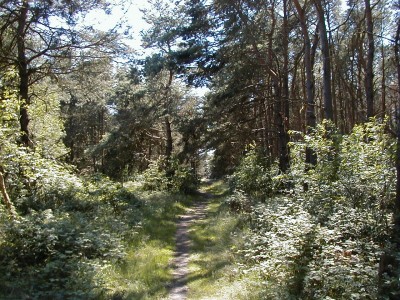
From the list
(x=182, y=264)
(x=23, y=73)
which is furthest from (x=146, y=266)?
(x=23, y=73)

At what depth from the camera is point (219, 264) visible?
883 cm

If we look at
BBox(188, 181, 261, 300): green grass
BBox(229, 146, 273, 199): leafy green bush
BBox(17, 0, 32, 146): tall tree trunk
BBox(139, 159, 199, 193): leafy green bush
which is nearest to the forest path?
BBox(188, 181, 261, 300): green grass

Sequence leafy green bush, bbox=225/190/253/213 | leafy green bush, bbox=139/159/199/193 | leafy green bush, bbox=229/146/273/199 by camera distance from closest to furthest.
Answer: leafy green bush, bbox=225/190/253/213, leafy green bush, bbox=229/146/273/199, leafy green bush, bbox=139/159/199/193

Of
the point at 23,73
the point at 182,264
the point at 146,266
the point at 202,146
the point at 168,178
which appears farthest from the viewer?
the point at 168,178

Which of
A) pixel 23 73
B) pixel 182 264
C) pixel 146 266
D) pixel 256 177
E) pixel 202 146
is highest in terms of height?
pixel 23 73

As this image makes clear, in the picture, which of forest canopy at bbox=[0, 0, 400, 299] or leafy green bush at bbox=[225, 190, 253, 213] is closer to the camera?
forest canopy at bbox=[0, 0, 400, 299]

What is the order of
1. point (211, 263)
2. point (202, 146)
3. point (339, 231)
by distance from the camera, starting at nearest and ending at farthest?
point (339, 231), point (211, 263), point (202, 146)

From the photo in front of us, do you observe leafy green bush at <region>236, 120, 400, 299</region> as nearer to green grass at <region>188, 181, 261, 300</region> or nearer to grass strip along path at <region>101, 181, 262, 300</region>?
green grass at <region>188, 181, 261, 300</region>

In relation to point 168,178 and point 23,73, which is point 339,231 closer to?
point 23,73

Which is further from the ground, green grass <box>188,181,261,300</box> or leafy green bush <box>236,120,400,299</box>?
leafy green bush <box>236,120,400,299</box>

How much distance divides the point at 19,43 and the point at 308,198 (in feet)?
37.5

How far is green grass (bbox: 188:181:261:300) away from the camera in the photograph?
22.5ft

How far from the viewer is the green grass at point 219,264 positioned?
22.5 feet

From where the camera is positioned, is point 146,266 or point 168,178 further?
point 168,178
